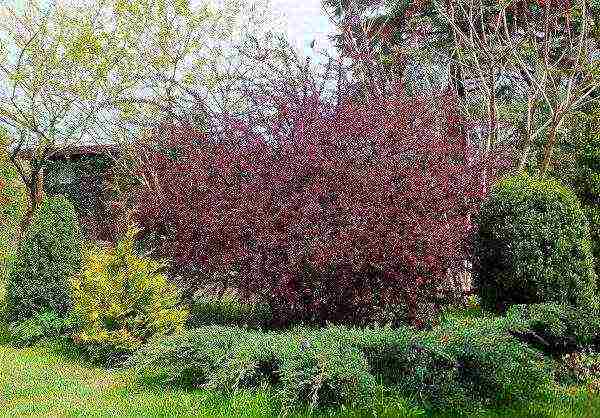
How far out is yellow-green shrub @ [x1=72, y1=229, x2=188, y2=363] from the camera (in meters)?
7.52

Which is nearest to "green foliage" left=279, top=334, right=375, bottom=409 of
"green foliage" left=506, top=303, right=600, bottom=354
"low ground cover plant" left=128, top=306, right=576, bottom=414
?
"low ground cover plant" left=128, top=306, right=576, bottom=414

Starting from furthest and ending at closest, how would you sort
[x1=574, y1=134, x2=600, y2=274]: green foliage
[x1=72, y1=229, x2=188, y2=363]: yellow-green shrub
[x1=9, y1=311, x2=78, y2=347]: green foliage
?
[x1=9, y1=311, x2=78, y2=347]: green foliage < [x1=72, y1=229, x2=188, y2=363]: yellow-green shrub < [x1=574, y1=134, x2=600, y2=274]: green foliage

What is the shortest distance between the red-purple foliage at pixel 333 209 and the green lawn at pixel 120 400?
66.1 inches

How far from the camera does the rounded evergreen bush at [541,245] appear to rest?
621cm

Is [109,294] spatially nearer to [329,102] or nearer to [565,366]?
[329,102]

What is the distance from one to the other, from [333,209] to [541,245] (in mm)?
2063

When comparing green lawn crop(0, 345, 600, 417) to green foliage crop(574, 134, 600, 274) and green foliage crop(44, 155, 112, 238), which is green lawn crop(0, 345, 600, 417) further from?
green foliage crop(44, 155, 112, 238)

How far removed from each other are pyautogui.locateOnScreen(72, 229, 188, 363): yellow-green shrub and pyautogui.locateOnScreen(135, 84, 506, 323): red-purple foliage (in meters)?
0.60

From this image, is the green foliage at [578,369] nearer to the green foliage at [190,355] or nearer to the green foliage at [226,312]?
the green foliage at [190,355]

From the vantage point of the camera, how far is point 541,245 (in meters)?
6.28

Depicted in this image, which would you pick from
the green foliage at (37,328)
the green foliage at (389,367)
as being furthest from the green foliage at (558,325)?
the green foliage at (37,328)

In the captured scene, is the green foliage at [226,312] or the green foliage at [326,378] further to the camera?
the green foliage at [226,312]

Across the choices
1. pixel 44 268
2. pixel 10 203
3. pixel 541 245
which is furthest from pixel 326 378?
pixel 10 203

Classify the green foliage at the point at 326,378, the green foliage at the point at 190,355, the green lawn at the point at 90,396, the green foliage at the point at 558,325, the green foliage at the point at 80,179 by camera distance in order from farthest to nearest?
the green foliage at the point at 80,179
the green foliage at the point at 190,355
the green foliage at the point at 558,325
the green lawn at the point at 90,396
the green foliage at the point at 326,378
